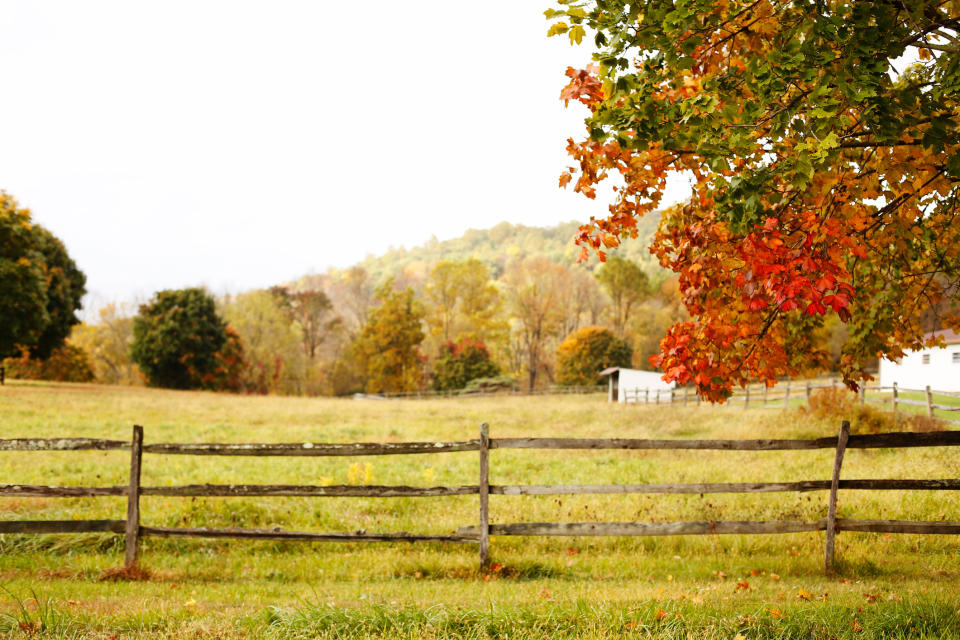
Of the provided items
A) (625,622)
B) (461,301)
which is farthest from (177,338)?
(625,622)

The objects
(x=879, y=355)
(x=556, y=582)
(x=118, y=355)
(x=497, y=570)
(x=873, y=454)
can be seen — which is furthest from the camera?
(x=118, y=355)

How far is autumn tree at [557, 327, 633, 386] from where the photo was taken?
59312mm

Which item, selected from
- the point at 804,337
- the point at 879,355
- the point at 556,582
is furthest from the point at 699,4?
the point at 879,355

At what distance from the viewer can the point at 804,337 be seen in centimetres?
753

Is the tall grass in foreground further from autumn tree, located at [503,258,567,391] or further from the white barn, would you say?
autumn tree, located at [503,258,567,391]

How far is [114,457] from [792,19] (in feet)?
57.7

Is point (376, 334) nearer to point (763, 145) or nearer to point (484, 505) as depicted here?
point (484, 505)

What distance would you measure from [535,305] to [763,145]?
61.1 metres

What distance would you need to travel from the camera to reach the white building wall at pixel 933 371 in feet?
121

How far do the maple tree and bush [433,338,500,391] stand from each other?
54.6 meters

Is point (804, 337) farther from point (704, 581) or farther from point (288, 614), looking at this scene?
point (288, 614)

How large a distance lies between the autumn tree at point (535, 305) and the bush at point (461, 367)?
5872 mm

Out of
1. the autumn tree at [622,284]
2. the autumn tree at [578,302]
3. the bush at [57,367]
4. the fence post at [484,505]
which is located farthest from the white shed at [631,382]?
the bush at [57,367]

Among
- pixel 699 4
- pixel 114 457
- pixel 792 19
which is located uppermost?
pixel 792 19
